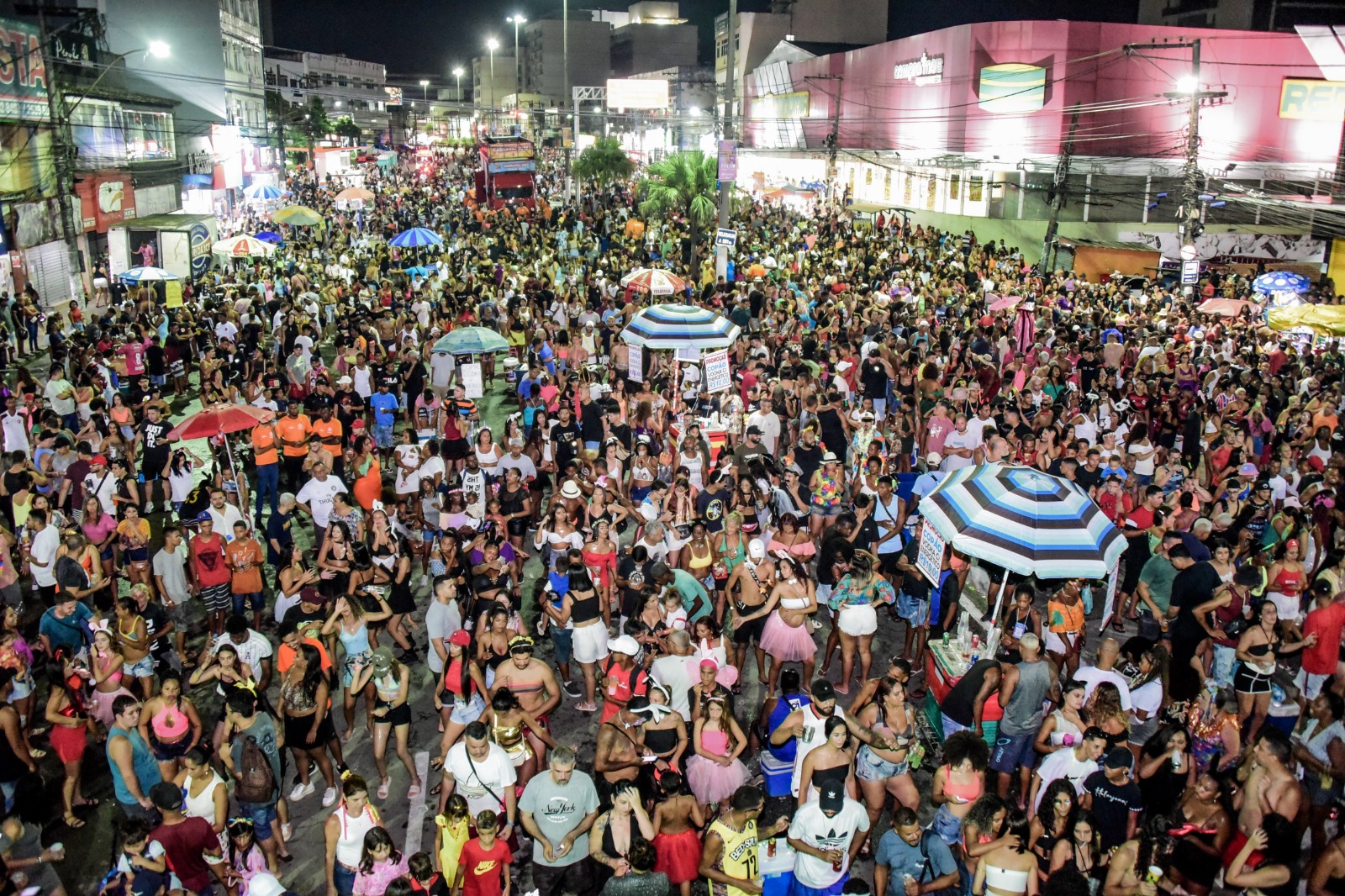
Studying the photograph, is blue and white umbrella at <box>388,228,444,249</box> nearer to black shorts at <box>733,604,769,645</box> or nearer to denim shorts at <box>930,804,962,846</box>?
black shorts at <box>733,604,769,645</box>

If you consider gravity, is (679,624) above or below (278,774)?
above

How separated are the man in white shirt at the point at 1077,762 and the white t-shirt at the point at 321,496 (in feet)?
22.4

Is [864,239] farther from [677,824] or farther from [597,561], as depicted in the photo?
[677,824]

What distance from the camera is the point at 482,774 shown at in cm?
575

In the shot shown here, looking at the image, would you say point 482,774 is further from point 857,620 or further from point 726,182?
point 726,182

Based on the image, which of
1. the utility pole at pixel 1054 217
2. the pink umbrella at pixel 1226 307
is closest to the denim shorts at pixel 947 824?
the pink umbrella at pixel 1226 307

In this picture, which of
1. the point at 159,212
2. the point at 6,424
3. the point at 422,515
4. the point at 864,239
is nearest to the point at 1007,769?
the point at 422,515

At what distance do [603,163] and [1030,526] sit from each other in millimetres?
47185

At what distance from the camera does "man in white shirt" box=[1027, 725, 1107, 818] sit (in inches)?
225

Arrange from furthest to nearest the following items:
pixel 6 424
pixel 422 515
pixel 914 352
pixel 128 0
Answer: pixel 128 0
pixel 914 352
pixel 6 424
pixel 422 515

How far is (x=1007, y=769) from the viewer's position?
666 centimetres

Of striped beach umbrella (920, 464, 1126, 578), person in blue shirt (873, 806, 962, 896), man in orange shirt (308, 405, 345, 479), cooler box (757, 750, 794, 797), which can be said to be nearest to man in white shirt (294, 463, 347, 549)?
man in orange shirt (308, 405, 345, 479)

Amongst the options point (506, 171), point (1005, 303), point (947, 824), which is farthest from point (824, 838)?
point (506, 171)

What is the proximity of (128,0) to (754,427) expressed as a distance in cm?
4124
